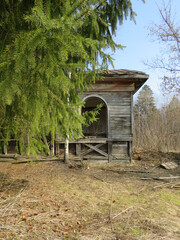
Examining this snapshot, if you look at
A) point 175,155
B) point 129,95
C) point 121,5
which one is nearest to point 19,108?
point 121,5

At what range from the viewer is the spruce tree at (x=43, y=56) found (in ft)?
5.71

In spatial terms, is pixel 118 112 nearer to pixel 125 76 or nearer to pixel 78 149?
pixel 125 76

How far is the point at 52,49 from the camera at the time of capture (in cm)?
180

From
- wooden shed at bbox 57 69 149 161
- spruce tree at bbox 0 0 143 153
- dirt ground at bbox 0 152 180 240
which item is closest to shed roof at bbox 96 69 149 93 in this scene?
wooden shed at bbox 57 69 149 161

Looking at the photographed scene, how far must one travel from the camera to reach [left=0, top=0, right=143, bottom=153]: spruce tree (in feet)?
5.71

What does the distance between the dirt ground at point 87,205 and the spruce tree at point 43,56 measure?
1.11 m

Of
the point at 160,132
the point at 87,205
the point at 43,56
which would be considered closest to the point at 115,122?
the point at 160,132

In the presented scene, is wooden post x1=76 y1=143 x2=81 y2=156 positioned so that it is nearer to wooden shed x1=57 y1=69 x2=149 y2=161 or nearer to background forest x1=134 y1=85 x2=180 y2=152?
wooden shed x1=57 y1=69 x2=149 y2=161

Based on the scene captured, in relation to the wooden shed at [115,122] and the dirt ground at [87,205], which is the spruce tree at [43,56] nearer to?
the dirt ground at [87,205]

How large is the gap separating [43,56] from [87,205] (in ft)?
9.12

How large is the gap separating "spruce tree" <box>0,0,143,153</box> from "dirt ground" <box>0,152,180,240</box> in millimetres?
1112

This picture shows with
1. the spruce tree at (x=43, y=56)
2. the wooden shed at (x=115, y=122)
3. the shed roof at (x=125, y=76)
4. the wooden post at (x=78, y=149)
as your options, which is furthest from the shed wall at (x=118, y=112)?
the spruce tree at (x=43, y=56)

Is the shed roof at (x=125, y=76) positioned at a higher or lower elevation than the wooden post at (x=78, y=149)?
higher

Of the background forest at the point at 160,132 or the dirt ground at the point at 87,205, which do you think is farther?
the background forest at the point at 160,132
